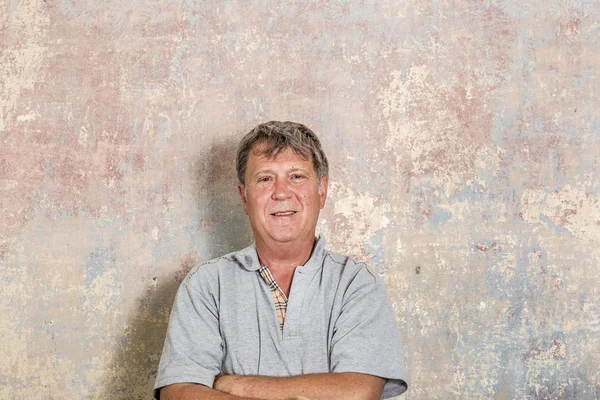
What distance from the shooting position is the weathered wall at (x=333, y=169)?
282 centimetres

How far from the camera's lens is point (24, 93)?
3.03 meters

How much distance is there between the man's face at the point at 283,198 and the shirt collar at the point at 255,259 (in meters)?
0.05

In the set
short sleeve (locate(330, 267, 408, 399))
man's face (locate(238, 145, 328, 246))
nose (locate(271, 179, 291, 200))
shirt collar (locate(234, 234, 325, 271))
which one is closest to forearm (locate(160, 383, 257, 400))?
short sleeve (locate(330, 267, 408, 399))

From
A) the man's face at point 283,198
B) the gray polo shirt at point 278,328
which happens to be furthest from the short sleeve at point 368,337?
the man's face at point 283,198

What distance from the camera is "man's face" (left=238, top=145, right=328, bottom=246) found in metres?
2.38

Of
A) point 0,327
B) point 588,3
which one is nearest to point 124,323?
point 0,327

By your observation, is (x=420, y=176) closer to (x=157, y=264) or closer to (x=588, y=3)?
(x=588, y=3)

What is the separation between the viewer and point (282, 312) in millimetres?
2346

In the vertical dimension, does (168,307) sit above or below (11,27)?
below

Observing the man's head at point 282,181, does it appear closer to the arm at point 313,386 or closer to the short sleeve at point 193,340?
the short sleeve at point 193,340

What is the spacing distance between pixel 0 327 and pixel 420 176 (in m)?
2.06

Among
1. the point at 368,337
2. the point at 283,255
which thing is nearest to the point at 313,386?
the point at 368,337

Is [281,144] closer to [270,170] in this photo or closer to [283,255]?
[270,170]

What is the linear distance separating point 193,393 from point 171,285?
0.93 metres
